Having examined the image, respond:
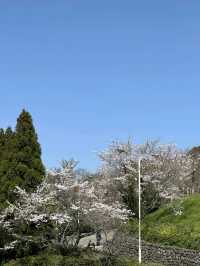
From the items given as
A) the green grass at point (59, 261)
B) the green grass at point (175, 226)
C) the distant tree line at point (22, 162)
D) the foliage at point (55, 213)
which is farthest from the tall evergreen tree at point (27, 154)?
the green grass at point (175, 226)

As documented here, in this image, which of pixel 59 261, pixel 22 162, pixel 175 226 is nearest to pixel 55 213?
pixel 59 261

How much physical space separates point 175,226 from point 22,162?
9320 millimetres

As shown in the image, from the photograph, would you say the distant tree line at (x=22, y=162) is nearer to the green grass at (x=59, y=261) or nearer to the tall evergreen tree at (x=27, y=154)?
the tall evergreen tree at (x=27, y=154)

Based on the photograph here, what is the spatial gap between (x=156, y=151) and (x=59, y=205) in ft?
58.6

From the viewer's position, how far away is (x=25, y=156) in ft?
91.7

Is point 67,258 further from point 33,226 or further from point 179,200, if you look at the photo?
point 179,200

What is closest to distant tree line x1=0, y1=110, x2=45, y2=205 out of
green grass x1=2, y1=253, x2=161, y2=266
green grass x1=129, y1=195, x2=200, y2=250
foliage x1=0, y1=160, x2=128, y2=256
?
foliage x1=0, y1=160, x2=128, y2=256

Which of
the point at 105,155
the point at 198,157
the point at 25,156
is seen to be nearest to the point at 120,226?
the point at 25,156

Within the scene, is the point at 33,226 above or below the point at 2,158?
below

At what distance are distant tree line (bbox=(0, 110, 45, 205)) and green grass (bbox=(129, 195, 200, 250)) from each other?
6882mm

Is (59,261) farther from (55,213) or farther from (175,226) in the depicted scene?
(175,226)

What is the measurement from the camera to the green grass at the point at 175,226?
2682 cm

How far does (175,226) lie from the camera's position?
3078 cm

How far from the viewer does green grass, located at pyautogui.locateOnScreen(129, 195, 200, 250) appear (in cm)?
2682
